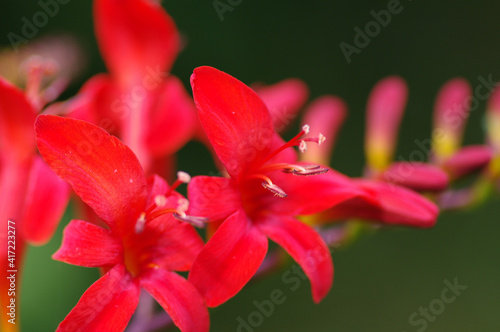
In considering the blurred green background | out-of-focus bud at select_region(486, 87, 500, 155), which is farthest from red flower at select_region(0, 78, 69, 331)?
the blurred green background

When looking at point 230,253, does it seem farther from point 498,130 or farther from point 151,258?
point 498,130

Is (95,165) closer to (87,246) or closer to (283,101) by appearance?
(87,246)

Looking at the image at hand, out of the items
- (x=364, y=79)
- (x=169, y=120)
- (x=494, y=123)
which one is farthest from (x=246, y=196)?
(x=364, y=79)

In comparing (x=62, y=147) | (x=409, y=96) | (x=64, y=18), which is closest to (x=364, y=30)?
(x=409, y=96)

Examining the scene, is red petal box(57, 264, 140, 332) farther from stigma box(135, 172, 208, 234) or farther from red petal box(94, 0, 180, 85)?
red petal box(94, 0, 180, 85)

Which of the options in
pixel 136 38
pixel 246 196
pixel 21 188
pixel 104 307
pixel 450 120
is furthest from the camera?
pixel 450 120

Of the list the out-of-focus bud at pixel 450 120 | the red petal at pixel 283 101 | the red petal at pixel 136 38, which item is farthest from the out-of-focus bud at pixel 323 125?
the red petal at pixel 136 38
